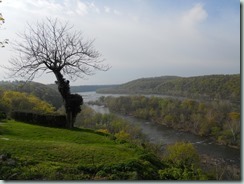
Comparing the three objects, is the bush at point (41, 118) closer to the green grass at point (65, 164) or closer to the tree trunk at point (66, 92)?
the tree trunk at point (66, 92)

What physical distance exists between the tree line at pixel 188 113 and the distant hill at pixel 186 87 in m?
1.54

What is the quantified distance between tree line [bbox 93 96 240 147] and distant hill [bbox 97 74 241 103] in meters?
1.54

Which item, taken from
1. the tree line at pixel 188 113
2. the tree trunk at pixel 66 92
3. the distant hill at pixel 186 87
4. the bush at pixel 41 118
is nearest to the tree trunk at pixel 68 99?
the tree trunk at pixel 66 92

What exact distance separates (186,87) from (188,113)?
4.43 m

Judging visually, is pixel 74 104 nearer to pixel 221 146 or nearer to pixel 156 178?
pixel 156 178

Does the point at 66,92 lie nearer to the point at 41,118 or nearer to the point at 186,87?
the point at 41,118

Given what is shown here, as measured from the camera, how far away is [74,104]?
1168 cm

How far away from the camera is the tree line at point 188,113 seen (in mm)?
36594

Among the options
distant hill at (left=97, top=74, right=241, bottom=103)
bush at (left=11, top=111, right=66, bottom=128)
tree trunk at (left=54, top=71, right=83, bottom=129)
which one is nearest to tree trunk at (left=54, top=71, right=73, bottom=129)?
tree trunk at (left=54, top=71, right=83, bottom=129)

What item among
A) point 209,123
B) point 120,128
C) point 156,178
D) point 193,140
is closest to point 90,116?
point 120,128

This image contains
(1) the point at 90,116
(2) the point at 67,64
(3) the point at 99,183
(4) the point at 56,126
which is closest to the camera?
(3) the point at 99,183

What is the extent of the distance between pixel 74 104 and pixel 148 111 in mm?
44802

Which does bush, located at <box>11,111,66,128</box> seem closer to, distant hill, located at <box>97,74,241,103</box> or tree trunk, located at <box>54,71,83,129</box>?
tree trunk, located at <box>54,71,83,129</box>

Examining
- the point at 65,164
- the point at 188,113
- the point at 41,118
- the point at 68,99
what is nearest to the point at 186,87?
the point at 188,113
